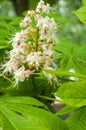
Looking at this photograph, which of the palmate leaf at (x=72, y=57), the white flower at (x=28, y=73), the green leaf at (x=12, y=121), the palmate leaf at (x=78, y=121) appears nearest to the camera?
the green leaf at (x=12, y=121)

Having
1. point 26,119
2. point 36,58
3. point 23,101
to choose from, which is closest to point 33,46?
point 36,58

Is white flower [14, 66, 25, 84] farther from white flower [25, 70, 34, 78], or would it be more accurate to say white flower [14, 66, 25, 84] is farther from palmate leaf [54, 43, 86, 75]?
palmate leaf [54, 43, 86, 75]

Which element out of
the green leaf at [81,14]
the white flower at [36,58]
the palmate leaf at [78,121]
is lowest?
the palmate leaf at [78,121]

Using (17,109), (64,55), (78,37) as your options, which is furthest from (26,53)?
(78,37)

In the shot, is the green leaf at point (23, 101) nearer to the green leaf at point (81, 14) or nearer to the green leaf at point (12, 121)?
the green leaf at point (12, 121)

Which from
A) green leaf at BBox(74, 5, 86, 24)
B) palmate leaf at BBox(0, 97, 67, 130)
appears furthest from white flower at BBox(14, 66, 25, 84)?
green leaf at BBox(74, 5, 86, 24)

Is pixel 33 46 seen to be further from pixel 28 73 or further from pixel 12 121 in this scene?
pixel 12 121

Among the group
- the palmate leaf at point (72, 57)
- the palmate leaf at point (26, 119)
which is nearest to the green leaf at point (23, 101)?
the palmate leaf at point (26, 119)
